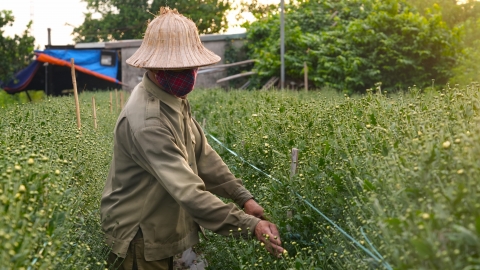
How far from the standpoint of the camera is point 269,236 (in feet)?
13.1

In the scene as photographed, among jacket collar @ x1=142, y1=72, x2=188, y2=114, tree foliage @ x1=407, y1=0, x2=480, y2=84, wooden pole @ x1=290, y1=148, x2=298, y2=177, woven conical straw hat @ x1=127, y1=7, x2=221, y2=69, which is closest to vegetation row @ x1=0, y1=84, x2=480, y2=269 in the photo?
wooden pole @ x1=290, y1=148, x2=298, y2=177

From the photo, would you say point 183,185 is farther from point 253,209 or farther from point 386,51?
point 386,51

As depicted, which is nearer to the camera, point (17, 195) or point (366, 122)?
point (17, 195)

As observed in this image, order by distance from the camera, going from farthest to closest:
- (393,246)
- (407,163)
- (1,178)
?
(407,163) < (1,178) < (393,246)

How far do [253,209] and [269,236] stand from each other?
688 mm

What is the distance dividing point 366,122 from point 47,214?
9.53 feet

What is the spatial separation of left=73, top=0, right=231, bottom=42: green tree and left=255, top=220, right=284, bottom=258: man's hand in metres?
41.2

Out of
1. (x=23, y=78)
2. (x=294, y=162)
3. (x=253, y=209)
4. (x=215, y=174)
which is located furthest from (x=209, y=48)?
(x=253, y=209)

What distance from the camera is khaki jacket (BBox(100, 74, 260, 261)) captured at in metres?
4.07

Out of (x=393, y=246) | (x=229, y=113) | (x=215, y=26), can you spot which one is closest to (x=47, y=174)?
(x=393, y=246)

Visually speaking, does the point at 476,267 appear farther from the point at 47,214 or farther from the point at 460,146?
the point at 47,214

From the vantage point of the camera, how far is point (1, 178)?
3.08m

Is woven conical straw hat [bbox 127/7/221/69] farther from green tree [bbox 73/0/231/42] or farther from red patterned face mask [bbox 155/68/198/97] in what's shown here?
green tree [bbox 73/0/231/42]

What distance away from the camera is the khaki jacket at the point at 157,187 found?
4070mm
